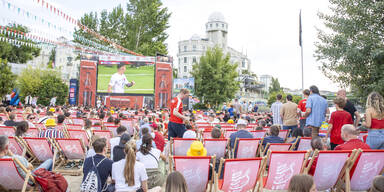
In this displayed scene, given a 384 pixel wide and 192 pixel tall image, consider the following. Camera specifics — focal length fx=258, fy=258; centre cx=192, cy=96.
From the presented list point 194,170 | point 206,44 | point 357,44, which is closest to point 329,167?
point 194,170

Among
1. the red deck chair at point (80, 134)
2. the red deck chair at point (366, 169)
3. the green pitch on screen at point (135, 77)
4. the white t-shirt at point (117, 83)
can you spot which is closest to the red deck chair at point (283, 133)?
the red deck chair at point (366, 169)

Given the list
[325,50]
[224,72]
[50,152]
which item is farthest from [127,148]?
[224,72]

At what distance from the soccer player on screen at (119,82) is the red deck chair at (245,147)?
22.8 m

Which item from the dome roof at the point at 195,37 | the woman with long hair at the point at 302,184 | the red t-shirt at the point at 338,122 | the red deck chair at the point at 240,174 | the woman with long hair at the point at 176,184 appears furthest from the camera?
the dome roof at the point at 195,37

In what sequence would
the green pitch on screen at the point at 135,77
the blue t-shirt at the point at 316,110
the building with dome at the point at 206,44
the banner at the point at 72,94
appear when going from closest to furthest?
the blue t-shirt at the point at 316,110 → the green pitch on screen at the point at 135,77 → the banner at the point at 72,94 → the building with dome at the point at 206,44

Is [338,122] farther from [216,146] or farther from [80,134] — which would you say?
[80,134]

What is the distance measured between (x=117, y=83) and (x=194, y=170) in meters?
24.9

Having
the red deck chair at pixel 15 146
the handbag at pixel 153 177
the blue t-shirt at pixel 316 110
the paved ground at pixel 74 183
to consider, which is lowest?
the paved ground at pixel 74 183

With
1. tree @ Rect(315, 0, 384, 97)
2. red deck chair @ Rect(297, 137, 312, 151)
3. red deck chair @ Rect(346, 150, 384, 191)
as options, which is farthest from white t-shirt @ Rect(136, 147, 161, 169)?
tree @ Rect(315, 0, 384, 97)

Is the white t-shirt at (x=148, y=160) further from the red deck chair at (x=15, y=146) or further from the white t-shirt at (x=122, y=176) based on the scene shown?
the red deck chair at (x=15, y=146)

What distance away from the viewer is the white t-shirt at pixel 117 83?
2664cm

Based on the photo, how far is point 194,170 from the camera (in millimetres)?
3119

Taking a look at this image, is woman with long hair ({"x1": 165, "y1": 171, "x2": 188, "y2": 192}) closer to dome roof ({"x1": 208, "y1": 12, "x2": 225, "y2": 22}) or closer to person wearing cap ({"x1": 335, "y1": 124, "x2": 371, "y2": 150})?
person wearing cap ({"x1": 335, "y1": 124, "x2": 371, "y2": 150})

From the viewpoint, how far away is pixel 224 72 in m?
33.5
